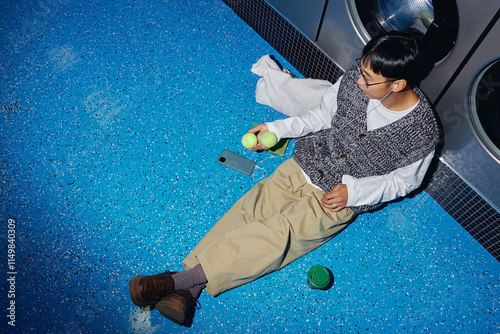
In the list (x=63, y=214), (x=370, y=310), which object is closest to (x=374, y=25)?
(x=370, y=310)

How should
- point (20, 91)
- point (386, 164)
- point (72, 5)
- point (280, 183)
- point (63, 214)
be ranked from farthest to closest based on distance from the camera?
1. point (72, 5)
2. point (20, 91)
3. point (63, 214)
4. point (280, 183)
5. point (386, 164)

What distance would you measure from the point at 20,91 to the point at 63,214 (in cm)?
86

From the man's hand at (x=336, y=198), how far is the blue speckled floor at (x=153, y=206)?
41 cm

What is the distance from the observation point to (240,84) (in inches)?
83.3

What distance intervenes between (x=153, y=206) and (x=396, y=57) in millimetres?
1244

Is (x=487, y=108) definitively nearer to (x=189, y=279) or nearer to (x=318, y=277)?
(x=318, y=277)

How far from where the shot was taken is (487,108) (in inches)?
54.7

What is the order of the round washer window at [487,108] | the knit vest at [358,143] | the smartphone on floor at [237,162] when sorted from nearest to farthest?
1. the knit vest at [358,143]
2. the round washer window at [487,108]
3. the smartphone on floor at [237,162]

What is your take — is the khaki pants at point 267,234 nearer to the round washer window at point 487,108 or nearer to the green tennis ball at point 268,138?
the green tennis ball at point 268,138

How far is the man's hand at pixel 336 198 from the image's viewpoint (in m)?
1.32

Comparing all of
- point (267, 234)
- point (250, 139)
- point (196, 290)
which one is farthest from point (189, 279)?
point (250, 139)

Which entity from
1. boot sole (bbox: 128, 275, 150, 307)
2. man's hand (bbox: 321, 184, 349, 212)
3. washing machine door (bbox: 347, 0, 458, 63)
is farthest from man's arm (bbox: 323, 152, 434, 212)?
boot sole (bbox: 128, 275, 150, 307)

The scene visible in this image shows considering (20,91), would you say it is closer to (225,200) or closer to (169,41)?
(169,41)

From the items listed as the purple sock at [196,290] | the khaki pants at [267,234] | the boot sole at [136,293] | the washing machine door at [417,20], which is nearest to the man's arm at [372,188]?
the khaki pants at [267,234]
